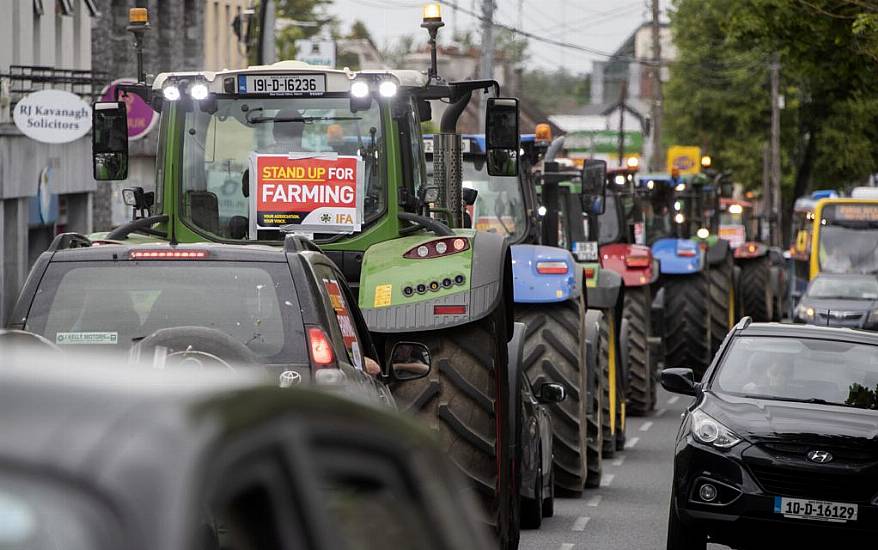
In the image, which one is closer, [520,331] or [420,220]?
[420,220]

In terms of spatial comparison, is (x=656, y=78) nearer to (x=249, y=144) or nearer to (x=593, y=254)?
(x=593, y=254)

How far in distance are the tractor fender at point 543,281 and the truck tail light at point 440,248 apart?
4.58m

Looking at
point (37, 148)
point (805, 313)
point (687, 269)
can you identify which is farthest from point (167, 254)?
point (805, 313)

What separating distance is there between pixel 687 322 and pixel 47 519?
24.7 m

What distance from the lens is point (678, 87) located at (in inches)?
2940

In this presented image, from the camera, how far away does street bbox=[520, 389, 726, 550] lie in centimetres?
1206

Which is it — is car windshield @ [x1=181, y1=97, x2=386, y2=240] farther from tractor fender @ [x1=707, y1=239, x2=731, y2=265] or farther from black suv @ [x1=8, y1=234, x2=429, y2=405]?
tractor fender @ [x1=707, y1=239, x2=731, y2=265]

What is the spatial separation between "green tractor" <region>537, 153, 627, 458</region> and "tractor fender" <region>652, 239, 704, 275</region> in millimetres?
6770

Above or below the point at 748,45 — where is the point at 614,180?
below

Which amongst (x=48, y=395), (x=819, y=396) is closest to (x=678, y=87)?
(x=819, y=396)

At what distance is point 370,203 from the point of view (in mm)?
10008

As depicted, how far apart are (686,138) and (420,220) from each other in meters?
65.9

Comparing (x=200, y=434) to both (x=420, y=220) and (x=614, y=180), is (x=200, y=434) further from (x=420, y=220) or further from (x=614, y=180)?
(x=614, y=180)

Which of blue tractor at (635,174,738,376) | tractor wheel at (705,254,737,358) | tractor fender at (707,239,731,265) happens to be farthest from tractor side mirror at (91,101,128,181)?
tractor fender at (707,239,731,265)
